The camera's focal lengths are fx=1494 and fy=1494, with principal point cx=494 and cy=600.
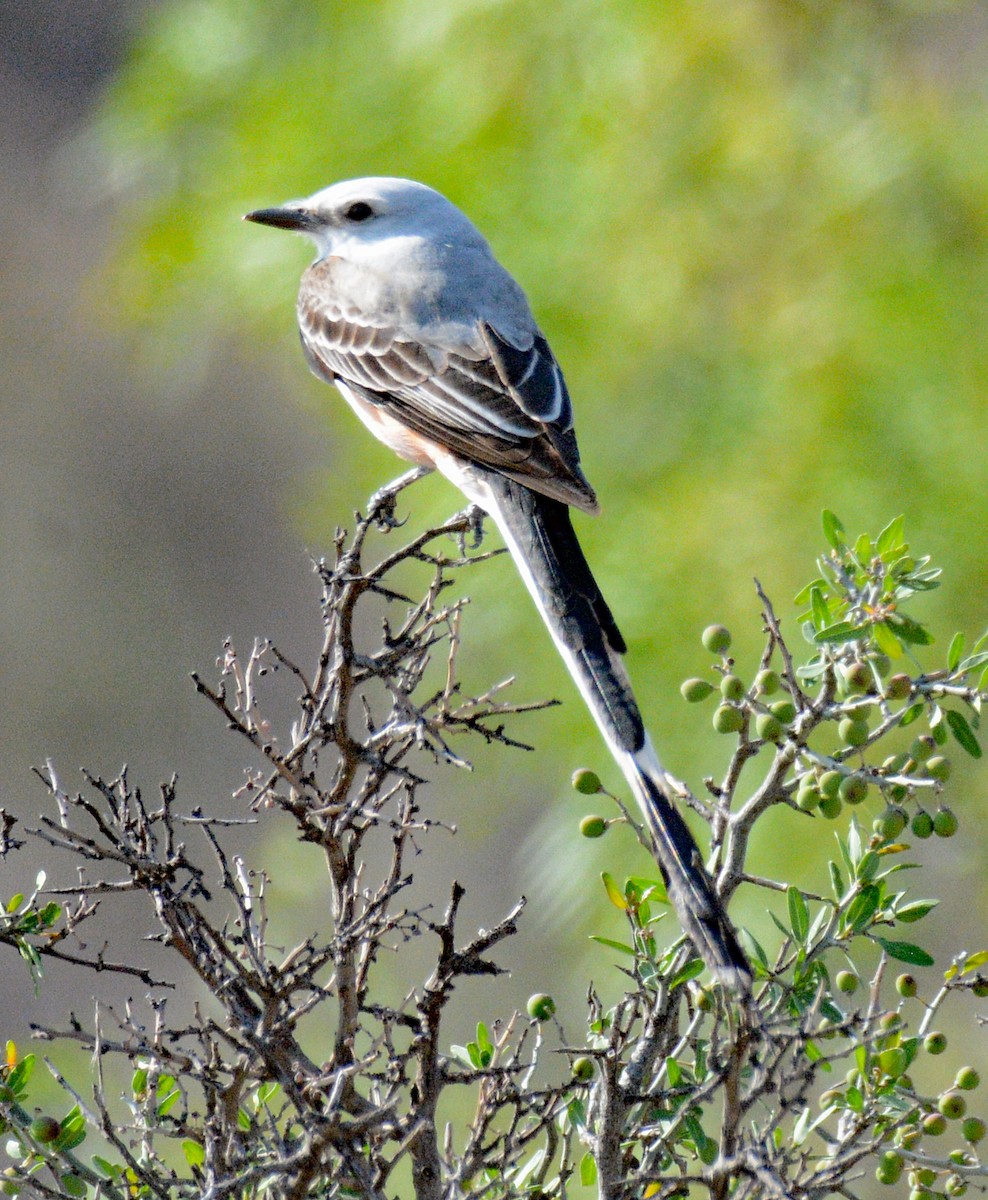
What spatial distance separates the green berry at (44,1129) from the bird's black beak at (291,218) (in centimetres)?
189

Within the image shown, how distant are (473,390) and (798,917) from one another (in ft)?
3.85

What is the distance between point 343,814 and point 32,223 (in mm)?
7943

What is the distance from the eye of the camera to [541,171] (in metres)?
4.03

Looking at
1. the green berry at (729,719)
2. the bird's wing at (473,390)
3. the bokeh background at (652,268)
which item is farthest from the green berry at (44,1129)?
the bokeh background at (652,268)

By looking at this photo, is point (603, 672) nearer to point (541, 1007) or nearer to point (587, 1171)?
point (541, 1007)

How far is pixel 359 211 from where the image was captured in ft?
9.51

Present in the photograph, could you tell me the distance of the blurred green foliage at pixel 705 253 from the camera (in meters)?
3.51

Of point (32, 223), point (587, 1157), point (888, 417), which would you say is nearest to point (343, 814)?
point (587, 1157)

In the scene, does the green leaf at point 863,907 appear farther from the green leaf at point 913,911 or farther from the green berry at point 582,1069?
the green berry at point 582,1069

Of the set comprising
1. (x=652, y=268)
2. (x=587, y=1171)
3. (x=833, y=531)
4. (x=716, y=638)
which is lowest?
(x=587, y=1171)

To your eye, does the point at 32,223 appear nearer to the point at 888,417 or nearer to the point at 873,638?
the point at 888,417

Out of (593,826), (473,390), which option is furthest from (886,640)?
(473,390)

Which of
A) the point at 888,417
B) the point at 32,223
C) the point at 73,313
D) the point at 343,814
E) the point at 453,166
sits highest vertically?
the point at 32,223

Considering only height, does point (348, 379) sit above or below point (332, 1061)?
above
